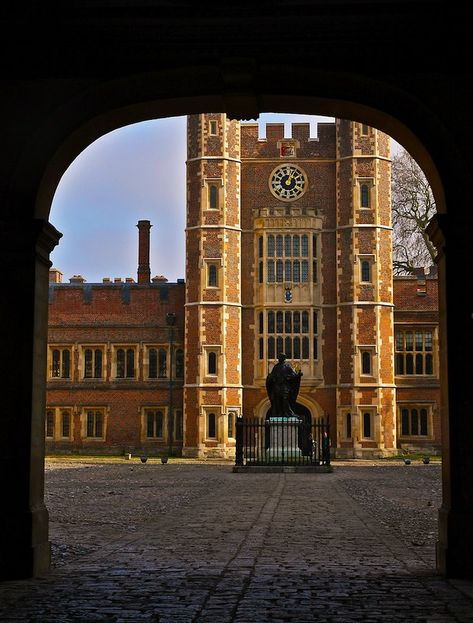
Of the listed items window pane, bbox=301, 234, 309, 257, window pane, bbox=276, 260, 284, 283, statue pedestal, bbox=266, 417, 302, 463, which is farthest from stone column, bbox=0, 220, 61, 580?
window pane, bbox=301, 234, 309, 257

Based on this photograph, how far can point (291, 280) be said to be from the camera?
38031 millimetres

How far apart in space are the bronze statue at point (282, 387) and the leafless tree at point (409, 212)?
1609cm

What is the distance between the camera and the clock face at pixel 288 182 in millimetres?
38531

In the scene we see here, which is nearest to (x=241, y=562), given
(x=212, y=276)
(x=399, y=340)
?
(x=212, y=276)

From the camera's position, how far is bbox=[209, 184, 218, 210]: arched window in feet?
124

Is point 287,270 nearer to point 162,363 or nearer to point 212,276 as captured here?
point 212,276

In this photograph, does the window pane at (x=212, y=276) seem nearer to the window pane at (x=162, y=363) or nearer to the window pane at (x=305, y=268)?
the window pane at (x=305, y=268)

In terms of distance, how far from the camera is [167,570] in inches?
285

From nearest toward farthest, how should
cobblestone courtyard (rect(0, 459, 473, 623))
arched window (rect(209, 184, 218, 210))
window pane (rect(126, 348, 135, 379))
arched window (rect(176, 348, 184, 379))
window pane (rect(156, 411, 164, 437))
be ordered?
cobblestone courtyard (rect(0, 459, 473, 623)) → arched window (rect(209, 184, 218, 210)) → window pane (rect(156, 411, 164, 437)) → arched window (rect(176, 348, 184, 379)) → window pane (rect(126, 348, 135, 379))

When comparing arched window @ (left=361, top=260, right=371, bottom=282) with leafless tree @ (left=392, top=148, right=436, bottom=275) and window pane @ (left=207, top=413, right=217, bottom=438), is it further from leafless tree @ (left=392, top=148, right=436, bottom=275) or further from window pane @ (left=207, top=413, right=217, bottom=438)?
window pane @ (left=207, top=413, right=217, bottom=438)

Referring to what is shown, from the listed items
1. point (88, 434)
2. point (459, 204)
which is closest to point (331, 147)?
point (88, 434)

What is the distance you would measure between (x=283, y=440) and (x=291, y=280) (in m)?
13.9

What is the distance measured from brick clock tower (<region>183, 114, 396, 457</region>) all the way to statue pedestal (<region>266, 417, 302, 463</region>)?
11.2 meters

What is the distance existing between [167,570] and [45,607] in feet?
5.58
